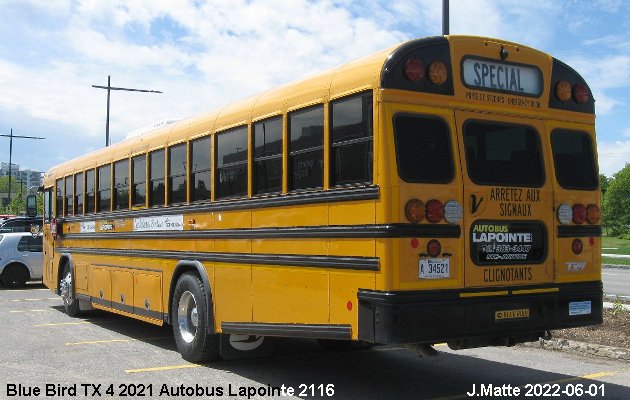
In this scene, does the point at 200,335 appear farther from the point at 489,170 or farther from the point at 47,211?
the point at 47,211

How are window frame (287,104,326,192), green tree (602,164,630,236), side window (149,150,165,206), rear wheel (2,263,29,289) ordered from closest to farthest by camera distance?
window frame (287,104,326,192) < side window (149,150,165,206) < rear wheel (2,263,29,289) < green tree (602,164,630,236)

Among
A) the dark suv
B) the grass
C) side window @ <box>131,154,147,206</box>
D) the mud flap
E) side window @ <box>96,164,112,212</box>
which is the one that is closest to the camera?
the mud flap

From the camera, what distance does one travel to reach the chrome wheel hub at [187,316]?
786cm

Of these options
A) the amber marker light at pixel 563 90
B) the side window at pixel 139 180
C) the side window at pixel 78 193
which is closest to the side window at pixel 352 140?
the amber marker light at pixel 563 90

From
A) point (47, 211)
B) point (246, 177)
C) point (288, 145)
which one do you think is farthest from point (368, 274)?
point (47, 211)

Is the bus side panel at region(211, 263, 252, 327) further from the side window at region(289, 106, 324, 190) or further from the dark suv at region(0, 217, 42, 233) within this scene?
the dark suv at region(0, 217, 42, 233)

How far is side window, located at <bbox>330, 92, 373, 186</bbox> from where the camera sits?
18.1 feet

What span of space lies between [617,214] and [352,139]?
2731 inches

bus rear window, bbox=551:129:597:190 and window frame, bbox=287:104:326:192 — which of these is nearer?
window frame, bbox=287:104:326:192

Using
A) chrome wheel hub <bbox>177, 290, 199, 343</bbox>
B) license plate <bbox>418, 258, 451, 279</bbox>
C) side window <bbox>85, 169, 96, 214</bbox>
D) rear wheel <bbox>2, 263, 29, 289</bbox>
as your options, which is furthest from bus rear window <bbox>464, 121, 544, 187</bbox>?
rear wheel <bbox>2, 263, 29, 289</bbox>

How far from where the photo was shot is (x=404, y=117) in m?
5.46

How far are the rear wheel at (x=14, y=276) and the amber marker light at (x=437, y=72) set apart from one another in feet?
48.6

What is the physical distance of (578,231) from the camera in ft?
20.6

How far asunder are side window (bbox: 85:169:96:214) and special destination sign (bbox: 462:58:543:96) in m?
6.92
